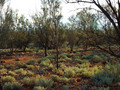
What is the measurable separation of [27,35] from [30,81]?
19.6m

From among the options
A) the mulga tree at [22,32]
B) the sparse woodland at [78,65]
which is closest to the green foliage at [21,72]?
the sparse woodland at [78,65]

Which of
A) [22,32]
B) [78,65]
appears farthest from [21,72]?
[22,32]

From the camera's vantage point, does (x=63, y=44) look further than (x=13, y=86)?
Yes

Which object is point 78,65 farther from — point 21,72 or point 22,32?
point 22,32

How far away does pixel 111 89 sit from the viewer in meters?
4.57

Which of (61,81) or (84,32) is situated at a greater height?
(84,32)

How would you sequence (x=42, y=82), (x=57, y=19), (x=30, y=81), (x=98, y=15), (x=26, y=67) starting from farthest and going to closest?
(x=26, y=67)
(x=57, y=19)
(x=30, y=81)
(x=42, y=82)
(x=98, y=15)

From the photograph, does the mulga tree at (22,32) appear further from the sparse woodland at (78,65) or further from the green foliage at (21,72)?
the green foliage at (21,72)

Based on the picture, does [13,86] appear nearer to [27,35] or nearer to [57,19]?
[57,19]

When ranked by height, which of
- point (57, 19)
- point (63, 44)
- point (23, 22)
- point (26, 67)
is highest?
point (23, 22)

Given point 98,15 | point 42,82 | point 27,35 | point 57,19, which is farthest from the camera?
point 27,35

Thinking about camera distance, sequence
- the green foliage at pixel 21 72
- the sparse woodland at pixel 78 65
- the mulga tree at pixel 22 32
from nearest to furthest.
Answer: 1. the sparse woodland at pixel 78 65
2. the green foliage at pixel 21 72
3. the mulga tree at pixel 22 32

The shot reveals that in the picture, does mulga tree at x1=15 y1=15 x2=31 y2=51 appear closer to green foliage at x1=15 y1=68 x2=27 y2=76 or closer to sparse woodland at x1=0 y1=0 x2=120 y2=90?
sparse woodland at x1=0 y1=0 x2=120 y2=90

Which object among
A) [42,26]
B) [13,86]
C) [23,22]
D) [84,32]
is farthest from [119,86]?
[23,22]
